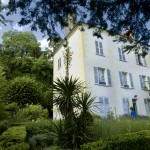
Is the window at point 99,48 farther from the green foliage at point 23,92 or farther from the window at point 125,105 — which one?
the green foliage at point 23,92

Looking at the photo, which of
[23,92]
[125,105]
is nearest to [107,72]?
[125,105]

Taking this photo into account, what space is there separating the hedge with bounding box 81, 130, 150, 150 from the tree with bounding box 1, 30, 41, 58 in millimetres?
28675

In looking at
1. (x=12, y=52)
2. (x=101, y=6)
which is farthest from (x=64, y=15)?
(x=12, y=52)

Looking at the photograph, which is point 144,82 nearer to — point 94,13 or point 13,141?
point 13,141

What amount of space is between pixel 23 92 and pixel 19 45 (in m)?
13.8

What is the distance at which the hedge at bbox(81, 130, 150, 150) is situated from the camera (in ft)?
20.0

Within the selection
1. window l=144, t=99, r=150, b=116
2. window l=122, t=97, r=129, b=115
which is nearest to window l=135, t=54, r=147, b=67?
window l=144, t=99, r=150, b=116

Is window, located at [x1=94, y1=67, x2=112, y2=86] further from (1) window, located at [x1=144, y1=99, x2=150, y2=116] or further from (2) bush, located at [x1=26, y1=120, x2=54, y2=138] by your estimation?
(2) bush, located at [x1=26, y1=120, x2=54, y2=138]

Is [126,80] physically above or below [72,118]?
above

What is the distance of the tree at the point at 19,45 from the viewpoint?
3422 cm

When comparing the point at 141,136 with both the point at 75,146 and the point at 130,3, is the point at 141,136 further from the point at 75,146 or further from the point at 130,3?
the point at 130,3

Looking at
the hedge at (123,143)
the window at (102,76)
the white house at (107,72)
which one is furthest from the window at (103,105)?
the hedge at (123,143)

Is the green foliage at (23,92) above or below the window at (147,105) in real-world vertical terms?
above

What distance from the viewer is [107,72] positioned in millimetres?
23594
